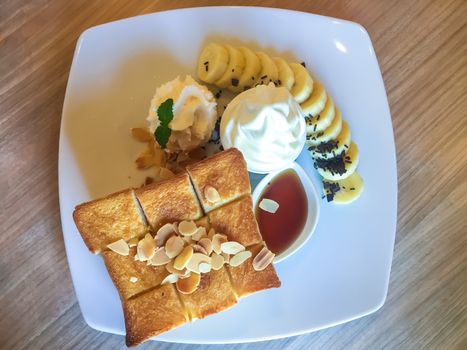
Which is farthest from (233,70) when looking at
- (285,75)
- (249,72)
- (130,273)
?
(130,273)

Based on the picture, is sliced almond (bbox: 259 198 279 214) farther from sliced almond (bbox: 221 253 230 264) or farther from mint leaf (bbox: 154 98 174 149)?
mint leaf (bbox: 154 98 174 149)

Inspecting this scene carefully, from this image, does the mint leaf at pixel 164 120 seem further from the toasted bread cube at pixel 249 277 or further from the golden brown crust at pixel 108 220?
the toasted bread cube at pixel 249 277

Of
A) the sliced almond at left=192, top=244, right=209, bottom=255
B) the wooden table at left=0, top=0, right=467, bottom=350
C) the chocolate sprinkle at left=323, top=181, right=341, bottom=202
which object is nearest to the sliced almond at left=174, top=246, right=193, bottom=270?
the sliced almond at left=192, top=244, right=209, bottom=255

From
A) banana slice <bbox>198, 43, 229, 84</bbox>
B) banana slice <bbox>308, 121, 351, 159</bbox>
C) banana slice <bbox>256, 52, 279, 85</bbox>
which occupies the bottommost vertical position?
banana slice <bbox>308, 121, 351, 159</bbox>

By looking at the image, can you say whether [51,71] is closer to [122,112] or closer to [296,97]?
[122,112]

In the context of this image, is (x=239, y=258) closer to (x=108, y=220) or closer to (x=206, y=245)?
(x=206, y=245)

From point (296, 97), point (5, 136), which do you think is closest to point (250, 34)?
point (296, 97)
